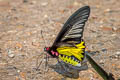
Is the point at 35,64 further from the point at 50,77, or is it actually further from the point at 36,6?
the point at 36,6

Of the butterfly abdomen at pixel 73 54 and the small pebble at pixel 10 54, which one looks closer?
the butterfly abdomen at pixel 73 54

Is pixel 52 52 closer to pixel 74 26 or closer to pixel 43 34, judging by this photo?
pixel 74 26

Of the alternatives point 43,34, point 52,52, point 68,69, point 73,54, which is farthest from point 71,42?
point 43,34

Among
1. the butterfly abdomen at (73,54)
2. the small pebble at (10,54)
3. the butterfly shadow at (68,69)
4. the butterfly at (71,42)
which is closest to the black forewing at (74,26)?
the butterfly at (71,42)

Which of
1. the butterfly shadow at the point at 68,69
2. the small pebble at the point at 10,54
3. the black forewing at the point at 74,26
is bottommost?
the butterfly shadow at the point at 68,69

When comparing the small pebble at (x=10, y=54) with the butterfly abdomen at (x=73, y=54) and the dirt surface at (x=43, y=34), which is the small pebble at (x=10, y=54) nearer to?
the dirt surface at (x=43, y=34)

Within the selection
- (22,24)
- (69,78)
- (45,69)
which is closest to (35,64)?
(45,69)
